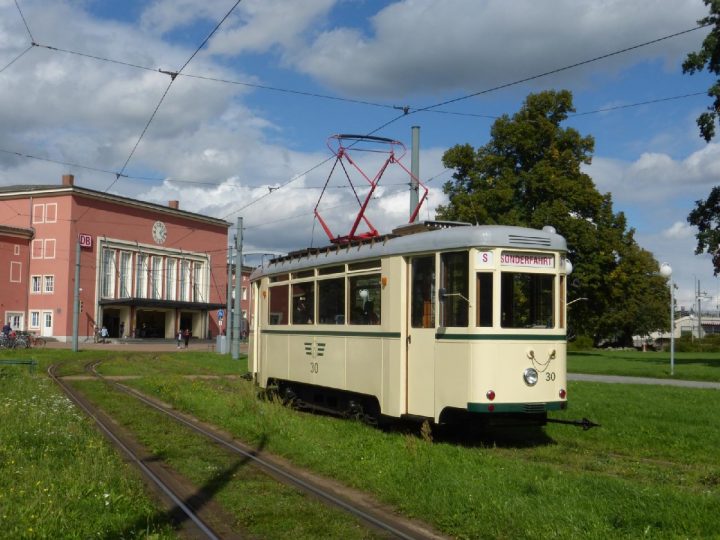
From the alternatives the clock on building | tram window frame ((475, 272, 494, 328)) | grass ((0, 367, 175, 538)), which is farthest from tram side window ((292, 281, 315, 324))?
the clock on building

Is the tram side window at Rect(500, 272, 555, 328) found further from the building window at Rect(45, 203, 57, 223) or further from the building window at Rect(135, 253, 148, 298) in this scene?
the building window at Rect(135, 253, 148, 298)

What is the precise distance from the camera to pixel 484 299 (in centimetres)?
1062

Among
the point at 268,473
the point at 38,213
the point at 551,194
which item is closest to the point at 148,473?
the point at 268,473

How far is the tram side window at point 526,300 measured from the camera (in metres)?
10.7

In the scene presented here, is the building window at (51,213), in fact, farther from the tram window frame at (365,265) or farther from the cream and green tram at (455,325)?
the tram window frame at (365,265)

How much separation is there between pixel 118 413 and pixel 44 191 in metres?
51.6

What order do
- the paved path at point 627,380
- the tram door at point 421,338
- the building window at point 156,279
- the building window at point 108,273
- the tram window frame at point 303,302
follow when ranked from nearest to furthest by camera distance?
the tram door at point 421,338, the tram window frame at point 303,302, the paved path at point 627,380, the building window at point 108,273, the building window at point 156,279

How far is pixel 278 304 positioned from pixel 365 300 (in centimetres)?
401

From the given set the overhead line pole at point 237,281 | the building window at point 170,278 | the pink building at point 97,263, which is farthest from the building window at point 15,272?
the overhead line pole at point 237,281

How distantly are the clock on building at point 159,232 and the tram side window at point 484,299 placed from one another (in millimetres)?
63127

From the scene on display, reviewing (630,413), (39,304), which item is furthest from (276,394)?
(39,304)

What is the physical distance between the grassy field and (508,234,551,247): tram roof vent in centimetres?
275

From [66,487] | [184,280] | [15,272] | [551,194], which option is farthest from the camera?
[184,280]

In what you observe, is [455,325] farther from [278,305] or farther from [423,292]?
[278,305]
